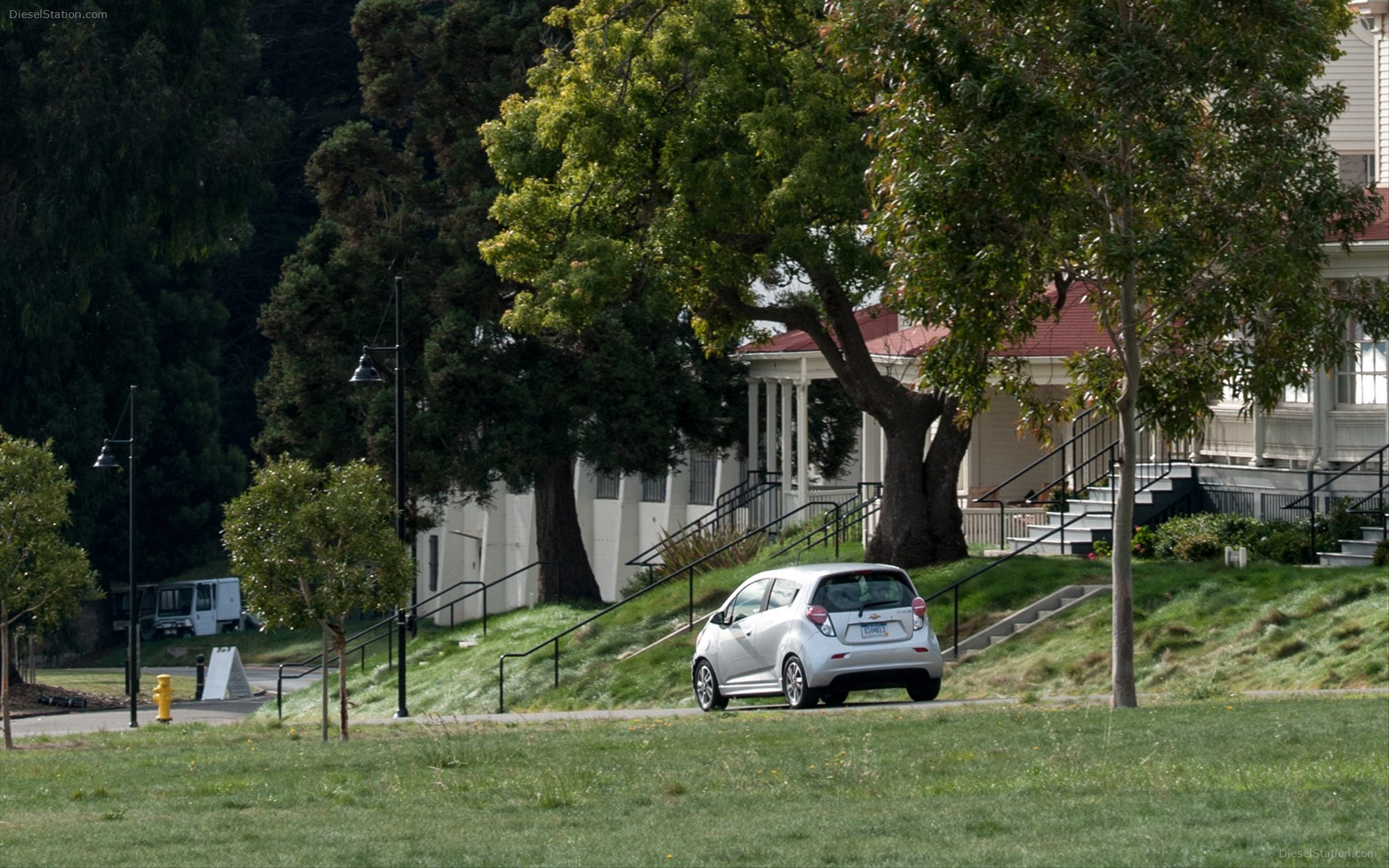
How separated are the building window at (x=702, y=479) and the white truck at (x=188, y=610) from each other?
29.8 metres

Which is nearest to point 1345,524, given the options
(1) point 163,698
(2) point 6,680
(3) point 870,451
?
(3) point 870,451

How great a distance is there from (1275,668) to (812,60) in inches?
423

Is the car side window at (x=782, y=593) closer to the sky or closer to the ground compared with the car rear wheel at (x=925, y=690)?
closer to the sky

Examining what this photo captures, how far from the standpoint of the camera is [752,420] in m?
39.1

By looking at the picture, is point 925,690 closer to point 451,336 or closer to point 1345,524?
point 1345,524

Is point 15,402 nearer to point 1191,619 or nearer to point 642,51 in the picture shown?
point 642,51

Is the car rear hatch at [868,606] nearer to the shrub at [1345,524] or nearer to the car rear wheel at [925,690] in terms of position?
the car rear wheel at [925,690]

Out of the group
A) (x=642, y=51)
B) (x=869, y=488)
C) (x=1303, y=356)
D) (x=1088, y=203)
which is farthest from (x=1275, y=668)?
(x=869, y=488)

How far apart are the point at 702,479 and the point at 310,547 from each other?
23904 millimetres

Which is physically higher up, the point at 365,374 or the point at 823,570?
the point at 365,374

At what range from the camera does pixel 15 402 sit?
1992 inches

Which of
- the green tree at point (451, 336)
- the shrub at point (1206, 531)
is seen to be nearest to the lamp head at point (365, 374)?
the green tree at point (451, 336)

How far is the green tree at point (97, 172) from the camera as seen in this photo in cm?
4688

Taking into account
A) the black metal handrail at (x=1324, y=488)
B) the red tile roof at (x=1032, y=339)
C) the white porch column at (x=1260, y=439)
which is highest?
the red tile roof at (x=1032, y=339)
